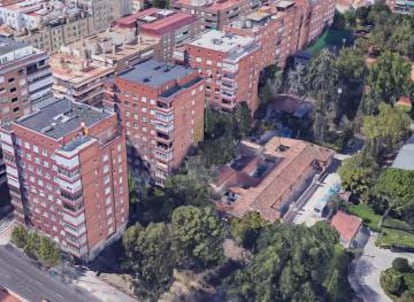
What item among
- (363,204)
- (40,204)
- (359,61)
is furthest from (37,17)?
(363,204)

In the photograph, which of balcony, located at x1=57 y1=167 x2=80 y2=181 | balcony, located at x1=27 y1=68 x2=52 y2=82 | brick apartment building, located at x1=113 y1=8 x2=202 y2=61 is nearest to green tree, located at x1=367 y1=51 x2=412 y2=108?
brick apartment building, located at x1=113 y1=8 x2=202 y2=61

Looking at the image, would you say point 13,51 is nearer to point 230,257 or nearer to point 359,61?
point 230,257

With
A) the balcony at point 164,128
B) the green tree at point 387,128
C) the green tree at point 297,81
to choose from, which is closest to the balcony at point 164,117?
the balcony at point 164,128

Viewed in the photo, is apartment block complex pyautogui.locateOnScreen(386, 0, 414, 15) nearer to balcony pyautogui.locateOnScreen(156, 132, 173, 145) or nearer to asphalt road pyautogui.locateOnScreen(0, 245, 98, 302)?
balcony pyautogui.locateOnScreen(156, 132, 173, 145)

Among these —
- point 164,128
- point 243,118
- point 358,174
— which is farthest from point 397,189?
point 164,128

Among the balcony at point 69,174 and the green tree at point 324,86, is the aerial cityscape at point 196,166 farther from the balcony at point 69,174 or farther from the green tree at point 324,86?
the green tree at point 324,86
